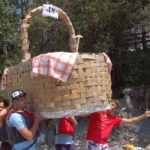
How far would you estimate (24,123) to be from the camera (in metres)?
4.23

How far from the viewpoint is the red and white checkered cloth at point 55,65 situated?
155 inches

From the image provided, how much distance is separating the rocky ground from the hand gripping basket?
17.2ft

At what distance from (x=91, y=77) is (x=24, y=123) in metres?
0.78

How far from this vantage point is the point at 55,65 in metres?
3.97

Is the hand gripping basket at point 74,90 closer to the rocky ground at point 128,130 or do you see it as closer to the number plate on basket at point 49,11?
the number plate on basket at point 49,11

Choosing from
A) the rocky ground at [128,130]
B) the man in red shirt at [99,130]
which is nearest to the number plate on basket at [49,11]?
the man in red shirt at [99,130]

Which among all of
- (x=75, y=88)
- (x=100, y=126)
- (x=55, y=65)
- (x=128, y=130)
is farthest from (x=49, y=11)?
(x=128, y=130)

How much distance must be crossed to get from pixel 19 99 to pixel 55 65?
0.58 metres

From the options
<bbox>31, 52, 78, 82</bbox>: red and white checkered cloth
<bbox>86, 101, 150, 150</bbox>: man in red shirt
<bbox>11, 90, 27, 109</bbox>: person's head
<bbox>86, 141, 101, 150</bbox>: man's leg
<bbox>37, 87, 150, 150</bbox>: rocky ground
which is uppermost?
<bbox>31, 52, 78, 82</bbox>: red and white checkered cloth

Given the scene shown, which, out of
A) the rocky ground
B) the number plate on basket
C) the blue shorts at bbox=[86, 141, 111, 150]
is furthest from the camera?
the rocky ground

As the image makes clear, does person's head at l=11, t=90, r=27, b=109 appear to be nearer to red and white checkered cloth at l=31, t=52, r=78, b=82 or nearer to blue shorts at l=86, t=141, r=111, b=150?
red and white checkered cloth at l=31, t=52, r=78, b=82

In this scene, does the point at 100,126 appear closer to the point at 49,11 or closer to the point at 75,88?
the point at 75,88

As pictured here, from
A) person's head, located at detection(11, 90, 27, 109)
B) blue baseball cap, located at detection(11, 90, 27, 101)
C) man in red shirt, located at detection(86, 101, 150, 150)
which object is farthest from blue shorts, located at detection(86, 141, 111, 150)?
blue baseball cap, located at detection(11, 90, 27, 101)

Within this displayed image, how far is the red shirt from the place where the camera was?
15.7 ft
